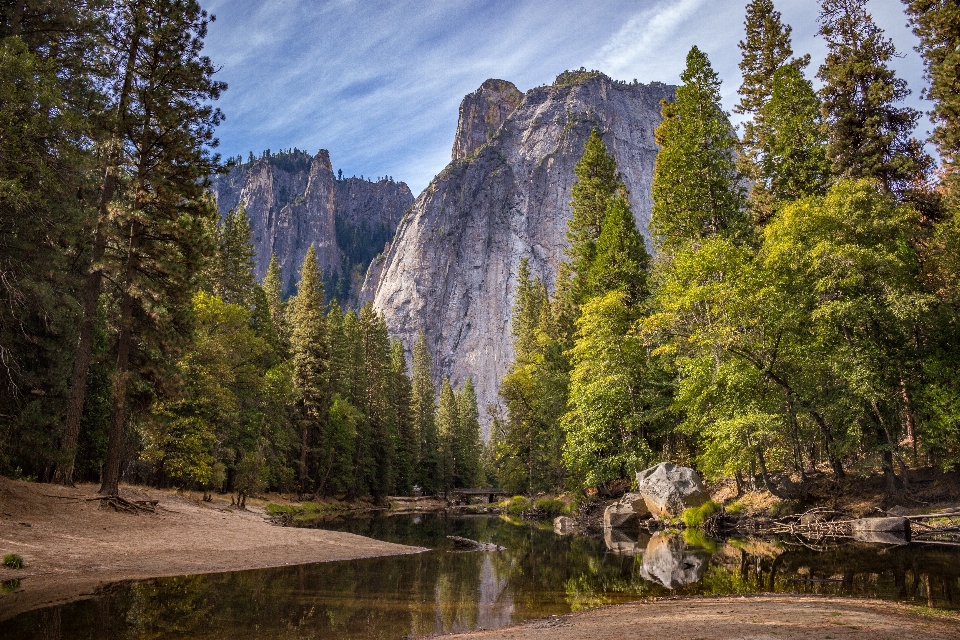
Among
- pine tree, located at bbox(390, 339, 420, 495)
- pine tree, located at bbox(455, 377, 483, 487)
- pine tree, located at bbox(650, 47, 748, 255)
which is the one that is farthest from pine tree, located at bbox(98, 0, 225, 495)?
pine tree, located at bbox(455, 377, 483, 487)

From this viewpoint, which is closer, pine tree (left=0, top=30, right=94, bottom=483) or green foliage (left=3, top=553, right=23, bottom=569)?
green foliage (left=3, top=553, right=23, bottom=569)

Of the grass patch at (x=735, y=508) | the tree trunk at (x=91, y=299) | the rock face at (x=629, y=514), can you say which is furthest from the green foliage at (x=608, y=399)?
the tree trunk at (x=91, y=299)

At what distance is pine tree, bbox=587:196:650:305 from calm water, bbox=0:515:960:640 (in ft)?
50.0

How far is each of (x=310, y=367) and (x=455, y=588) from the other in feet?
104

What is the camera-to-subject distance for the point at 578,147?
468ft

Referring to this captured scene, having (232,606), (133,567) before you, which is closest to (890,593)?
(232,606)

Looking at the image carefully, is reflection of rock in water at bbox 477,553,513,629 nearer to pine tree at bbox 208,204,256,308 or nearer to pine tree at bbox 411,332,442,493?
pine tree at bbox 208,204,256,308

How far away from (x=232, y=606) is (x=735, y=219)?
24419 mm

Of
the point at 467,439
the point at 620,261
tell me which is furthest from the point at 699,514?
the point at 467,439

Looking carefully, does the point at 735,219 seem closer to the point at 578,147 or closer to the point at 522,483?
the point at 522,483

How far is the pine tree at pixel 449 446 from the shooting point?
69981mm

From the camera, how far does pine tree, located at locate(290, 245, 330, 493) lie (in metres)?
40.4

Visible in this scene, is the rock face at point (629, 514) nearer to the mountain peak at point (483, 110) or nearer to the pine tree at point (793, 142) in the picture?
the pine tree at point (793, 142)

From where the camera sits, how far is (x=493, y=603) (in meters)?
9.88
